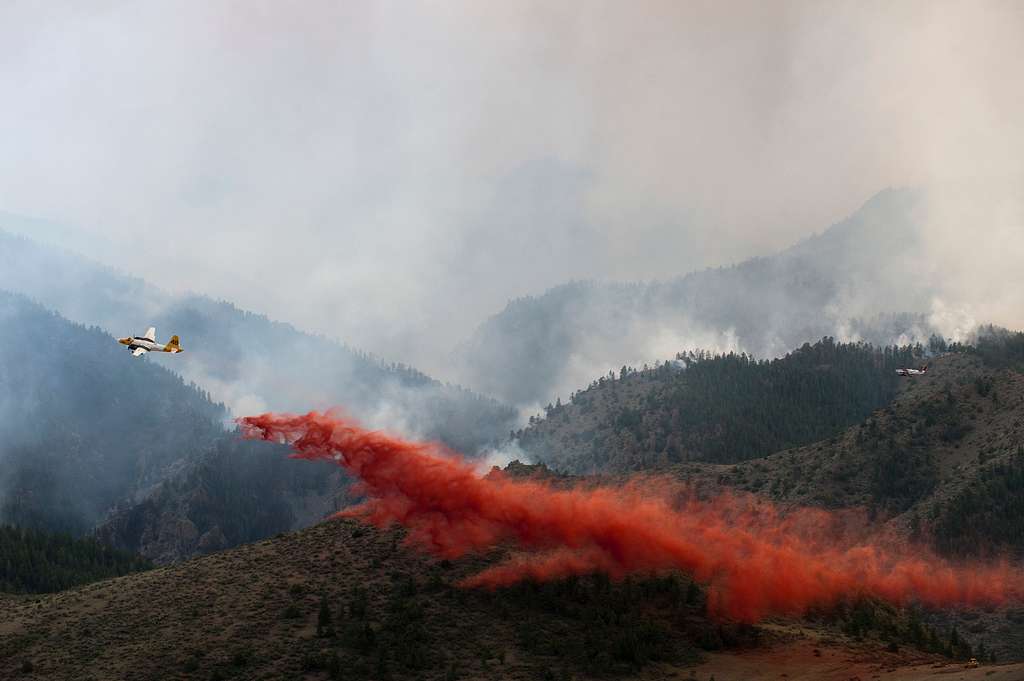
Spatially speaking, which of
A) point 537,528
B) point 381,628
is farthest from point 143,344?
point 381,628

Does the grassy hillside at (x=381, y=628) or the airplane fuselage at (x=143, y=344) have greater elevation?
the airplane fuselage at (x=143, y=344)

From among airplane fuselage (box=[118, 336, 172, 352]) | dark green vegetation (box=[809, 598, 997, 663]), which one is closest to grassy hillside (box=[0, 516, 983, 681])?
dark green vegetation (box=[809, 598, 997, 663])

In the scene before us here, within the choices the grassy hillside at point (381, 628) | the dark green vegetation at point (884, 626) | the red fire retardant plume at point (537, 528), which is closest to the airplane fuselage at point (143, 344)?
the red fire retardant plume at point (537, 528)

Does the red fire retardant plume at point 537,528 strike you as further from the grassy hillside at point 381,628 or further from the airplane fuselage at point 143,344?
the airplane fuselage at point 143,344

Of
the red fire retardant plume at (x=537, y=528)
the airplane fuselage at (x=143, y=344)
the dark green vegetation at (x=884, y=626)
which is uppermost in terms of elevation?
the airplane fuselage at (x=143, y=344)

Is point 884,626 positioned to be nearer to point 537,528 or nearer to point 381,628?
point 537,528

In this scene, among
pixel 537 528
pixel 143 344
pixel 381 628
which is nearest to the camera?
pixel 381 628

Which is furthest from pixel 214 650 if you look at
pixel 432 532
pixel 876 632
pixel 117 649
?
pixel 876 632

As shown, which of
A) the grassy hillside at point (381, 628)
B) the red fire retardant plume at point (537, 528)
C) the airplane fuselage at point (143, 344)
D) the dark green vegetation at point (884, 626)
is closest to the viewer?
the grassy hillside at point (381, 628)

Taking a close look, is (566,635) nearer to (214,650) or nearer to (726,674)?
(726,674)

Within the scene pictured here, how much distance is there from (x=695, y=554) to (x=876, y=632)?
70.9ft

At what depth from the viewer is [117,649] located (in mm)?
100250

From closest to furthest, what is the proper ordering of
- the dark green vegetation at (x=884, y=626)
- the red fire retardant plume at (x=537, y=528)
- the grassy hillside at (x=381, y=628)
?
1. the grassy hillside at (x=381, y=628)
2. the dark green vegetation at (x=884, y=626)
3. the red fire retardant plume at (x=537, y=528)

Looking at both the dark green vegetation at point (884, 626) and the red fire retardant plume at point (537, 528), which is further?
the red fire retardant plume at point (537, 528)
